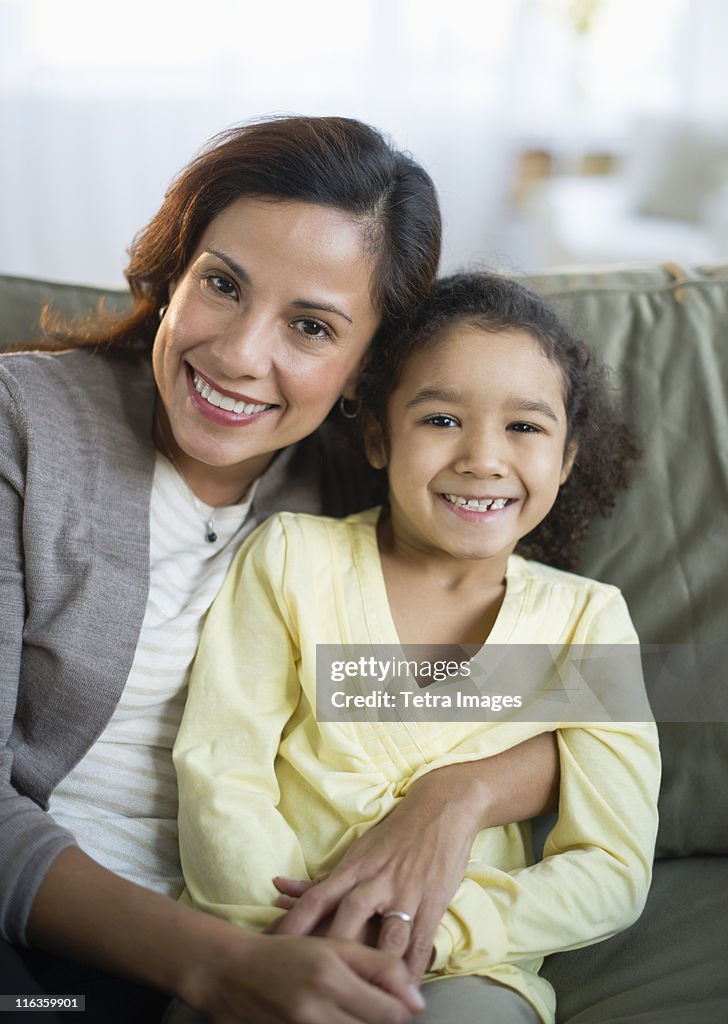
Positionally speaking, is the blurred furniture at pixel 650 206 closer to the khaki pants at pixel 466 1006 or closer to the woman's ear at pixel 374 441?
the woman's ear at pixel 374 441

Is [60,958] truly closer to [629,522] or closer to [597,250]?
[629,522]

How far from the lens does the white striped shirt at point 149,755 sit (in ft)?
3.98

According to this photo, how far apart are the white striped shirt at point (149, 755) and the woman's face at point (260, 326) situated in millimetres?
160

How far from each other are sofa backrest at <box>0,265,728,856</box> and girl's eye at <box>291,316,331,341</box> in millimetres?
410

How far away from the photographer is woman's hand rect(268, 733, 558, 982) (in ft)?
3.46

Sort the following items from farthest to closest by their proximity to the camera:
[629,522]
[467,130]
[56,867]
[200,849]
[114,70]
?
1. [467,130]
2. [114,70]
3. [629,522]
4. [200,849]
5. [56,867]

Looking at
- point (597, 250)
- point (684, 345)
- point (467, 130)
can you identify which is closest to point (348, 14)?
point (467, 130)

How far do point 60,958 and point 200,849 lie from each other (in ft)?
0.58

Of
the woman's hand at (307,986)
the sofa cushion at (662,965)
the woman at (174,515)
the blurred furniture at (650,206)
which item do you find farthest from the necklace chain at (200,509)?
the blurred furniture at (650,206)

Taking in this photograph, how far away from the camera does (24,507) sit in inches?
46.4

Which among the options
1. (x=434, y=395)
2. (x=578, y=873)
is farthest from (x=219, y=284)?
(x=578, y=873)

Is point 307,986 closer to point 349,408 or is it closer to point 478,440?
point 478,440

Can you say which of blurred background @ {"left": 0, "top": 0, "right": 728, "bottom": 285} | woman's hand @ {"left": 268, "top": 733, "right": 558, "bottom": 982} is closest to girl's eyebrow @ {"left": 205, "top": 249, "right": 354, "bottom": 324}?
woman's hand @ {"left": 268, "top": 733, "right": 558, "bottom": 982}

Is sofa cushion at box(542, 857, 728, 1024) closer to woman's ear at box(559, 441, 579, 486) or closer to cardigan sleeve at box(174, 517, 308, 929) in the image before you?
cardigan sleeve at box(174, 517, 308, 929)
